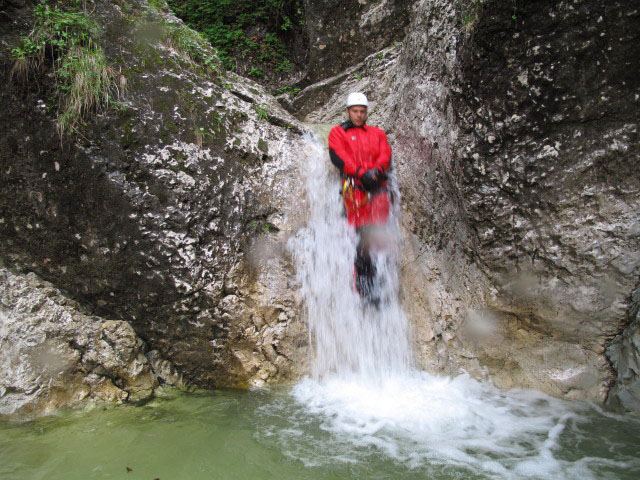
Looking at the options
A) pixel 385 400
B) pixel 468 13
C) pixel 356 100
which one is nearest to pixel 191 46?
pixel 356 100

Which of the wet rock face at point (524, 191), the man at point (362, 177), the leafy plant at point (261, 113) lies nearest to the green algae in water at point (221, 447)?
the wet rock face at point (524, 191)

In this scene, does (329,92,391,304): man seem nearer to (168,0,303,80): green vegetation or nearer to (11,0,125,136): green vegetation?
(11,0,125,136): green vegetation

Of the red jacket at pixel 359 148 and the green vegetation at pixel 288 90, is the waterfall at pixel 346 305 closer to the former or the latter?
the red jacket at pixel 359 148

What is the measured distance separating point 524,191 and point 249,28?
25.2 feet

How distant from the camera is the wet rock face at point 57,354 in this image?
11.5ft

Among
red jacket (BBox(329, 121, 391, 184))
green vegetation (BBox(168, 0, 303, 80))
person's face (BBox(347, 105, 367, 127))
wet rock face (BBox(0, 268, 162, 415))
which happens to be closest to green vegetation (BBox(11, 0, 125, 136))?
wet rock face (BBox(0, 268, 162, 415))

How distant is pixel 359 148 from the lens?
4312 mm

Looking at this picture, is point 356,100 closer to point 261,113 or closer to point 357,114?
point 357,114

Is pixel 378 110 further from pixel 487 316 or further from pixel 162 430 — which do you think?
pixel 162 430

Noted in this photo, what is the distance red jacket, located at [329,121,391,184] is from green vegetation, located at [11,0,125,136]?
2.17 metres

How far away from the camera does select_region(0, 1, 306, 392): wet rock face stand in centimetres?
383

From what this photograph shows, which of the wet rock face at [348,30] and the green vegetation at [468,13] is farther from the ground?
the wet rock face at [348,30]

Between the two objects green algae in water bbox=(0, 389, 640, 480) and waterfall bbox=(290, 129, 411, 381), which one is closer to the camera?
green algae in water bbox=(0, 389, 640, 480)

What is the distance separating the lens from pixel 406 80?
465 centimetres
